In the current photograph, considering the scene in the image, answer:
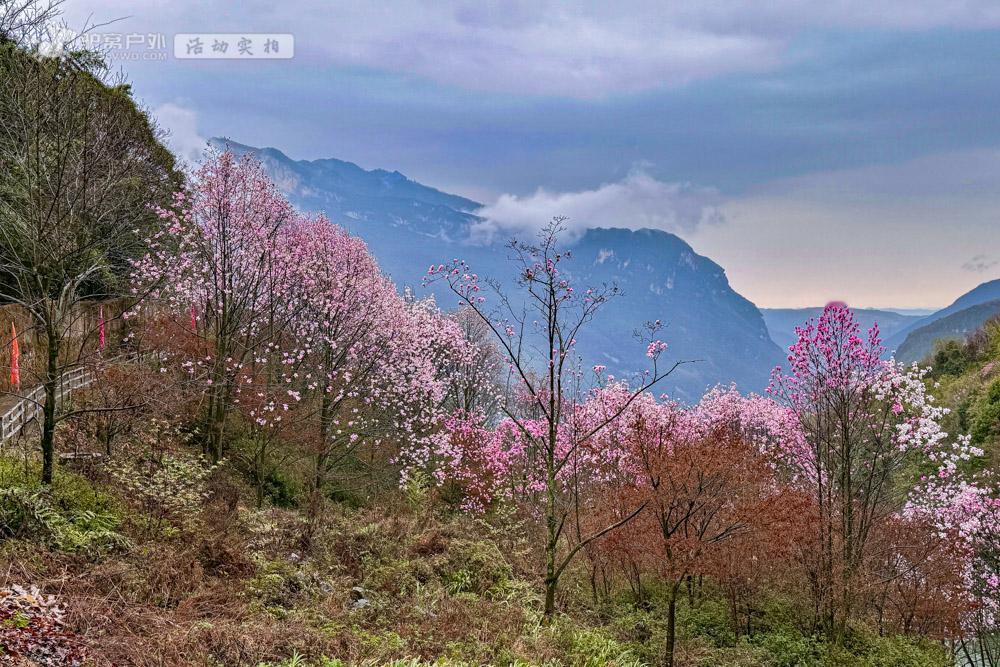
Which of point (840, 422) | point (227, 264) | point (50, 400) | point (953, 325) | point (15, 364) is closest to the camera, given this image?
point (50, 400)

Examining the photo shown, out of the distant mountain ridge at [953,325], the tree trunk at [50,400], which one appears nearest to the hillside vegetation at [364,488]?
the tree trunk at [50,400]

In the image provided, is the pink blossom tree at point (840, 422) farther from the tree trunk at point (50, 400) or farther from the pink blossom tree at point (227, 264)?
the tree trunk at point (50, 400)

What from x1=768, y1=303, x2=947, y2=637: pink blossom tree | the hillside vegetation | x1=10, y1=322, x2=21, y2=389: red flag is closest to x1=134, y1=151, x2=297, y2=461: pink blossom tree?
the hillside vegetation

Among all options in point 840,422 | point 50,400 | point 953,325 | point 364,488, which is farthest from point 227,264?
point 953,325

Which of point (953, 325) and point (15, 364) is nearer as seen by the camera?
point (15, 364)

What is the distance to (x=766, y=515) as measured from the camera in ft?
40.2

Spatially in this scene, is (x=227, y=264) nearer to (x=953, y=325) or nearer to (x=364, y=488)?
(x=364, y=488)

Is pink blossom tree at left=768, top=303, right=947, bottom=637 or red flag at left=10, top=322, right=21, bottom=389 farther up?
red flag at left=10, top=322, right=21, bottom=389

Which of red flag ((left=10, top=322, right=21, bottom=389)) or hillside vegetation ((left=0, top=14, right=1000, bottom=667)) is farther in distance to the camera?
red flag ((left=10, top=322, right=21, bottom=389))

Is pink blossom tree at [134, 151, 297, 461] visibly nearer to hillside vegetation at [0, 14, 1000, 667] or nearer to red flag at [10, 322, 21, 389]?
hillside vegetation at [0, 14, 1000, 667]

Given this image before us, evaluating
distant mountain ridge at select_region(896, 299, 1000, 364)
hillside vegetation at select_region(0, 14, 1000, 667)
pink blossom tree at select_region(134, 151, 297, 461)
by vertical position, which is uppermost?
distant mountain ridge at select_region(896, 299, 1000, 364)

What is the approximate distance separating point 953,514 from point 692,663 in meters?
13.3

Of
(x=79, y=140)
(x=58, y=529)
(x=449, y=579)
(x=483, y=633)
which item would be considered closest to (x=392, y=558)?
(x=449, y=579)

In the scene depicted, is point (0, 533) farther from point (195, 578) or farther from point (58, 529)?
point (195, 578)
